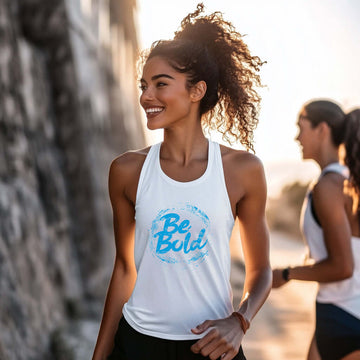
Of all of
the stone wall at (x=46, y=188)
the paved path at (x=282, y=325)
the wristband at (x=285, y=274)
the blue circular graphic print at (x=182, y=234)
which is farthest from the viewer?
the paved path at (x=282, y=325)

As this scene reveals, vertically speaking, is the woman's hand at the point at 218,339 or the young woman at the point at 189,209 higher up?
the young woman at the point at 189,209

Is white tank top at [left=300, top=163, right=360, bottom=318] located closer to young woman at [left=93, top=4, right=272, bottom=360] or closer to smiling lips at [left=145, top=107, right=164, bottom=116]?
young woman at [left=93, top=4, right=272, bottom=360]

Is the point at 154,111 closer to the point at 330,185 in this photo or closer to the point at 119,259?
the point at 119,259

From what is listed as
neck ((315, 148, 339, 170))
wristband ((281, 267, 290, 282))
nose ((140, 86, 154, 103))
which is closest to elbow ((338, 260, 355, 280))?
wristband ((281, 267, 290, 282))

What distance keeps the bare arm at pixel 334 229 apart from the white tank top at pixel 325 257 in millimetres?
62

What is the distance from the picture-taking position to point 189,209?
68.7 inches

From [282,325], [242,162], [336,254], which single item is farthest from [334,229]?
[282,325]

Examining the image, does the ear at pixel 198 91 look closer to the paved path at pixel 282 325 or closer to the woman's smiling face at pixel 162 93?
the woman's smiling face at pixel 162 93

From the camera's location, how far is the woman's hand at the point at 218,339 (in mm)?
1585

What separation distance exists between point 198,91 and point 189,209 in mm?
454

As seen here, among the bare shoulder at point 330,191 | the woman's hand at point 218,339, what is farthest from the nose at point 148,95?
the bare shoulder at point 330,191

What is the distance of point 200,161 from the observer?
192 centimetres

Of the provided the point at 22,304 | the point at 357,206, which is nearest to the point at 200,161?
the point at 357,206

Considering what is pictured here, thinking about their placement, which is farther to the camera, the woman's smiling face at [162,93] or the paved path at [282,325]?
the paved path at [282,325]
